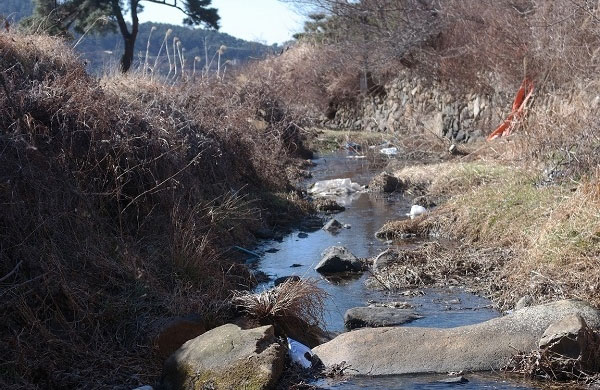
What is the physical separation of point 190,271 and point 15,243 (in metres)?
1.73

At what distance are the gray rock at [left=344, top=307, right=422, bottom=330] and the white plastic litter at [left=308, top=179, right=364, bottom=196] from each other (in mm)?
8740

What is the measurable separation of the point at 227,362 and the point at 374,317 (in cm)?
234

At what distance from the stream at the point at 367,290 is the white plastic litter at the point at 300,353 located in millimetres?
250

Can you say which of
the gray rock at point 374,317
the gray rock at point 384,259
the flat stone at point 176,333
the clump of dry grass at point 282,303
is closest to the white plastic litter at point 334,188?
the gray rock at point 384,259

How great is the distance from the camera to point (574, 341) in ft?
19.7

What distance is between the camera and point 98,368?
620cm

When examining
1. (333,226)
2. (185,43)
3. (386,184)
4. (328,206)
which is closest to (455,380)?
(333,226)

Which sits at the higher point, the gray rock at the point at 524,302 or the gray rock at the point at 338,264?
the gray rock at the point at 524,302

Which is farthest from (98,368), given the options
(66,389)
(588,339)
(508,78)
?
(508,78)

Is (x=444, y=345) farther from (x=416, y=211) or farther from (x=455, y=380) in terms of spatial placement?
(x=416, y=211)

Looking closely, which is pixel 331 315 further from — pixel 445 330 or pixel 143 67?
pixel 143 67

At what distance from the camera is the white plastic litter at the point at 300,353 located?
6336 millimetres

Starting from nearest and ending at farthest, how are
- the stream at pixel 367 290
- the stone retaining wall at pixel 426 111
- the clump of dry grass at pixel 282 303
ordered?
the stream at pixel 367 290, the clump of dry grass at pixel 282 303, the stone retaining wall at pixel 426 111

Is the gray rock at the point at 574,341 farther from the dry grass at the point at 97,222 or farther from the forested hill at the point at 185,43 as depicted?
the forested hill at the point at 185,43
